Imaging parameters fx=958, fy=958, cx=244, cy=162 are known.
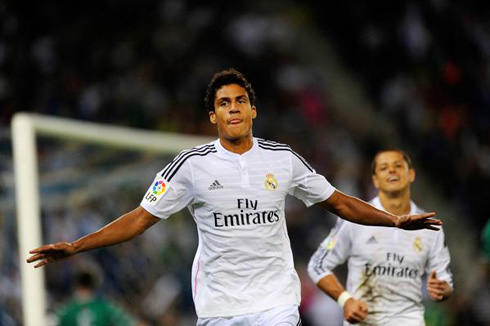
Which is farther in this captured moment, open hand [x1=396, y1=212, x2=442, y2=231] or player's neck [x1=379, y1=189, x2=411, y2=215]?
player's neck [x1=379, y1=189, x2=411, y2=215]

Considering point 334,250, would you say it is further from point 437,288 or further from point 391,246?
point 437,288

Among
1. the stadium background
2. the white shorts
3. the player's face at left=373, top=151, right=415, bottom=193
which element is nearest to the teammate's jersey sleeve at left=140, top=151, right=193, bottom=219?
the white shorts

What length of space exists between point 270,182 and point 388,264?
4.68ft

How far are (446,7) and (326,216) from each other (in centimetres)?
417

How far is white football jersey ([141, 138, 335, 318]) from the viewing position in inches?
195

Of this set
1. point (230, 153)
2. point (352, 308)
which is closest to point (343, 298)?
point (352, 308)

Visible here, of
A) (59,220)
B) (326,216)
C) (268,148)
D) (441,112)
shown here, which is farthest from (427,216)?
(441,112)

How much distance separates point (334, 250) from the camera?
6.27 metres

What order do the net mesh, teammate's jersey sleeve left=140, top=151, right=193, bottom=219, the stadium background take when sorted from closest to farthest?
teammate's jersey sleeve left=140, top=151, right=193, bottom=219 < the net mesh < the stadium background

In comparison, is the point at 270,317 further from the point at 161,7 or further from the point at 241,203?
the point at 161,7

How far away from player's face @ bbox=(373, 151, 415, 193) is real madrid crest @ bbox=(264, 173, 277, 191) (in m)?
1.39

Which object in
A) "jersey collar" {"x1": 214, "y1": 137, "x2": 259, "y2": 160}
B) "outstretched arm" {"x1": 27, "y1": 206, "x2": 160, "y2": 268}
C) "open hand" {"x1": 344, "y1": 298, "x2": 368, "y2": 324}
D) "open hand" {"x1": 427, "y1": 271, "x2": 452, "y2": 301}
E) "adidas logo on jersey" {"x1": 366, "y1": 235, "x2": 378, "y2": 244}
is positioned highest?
"jersey collar" {"x1": 214, "y1": 137, "x2": 259, "y2": 160}

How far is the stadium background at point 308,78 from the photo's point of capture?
492 inches

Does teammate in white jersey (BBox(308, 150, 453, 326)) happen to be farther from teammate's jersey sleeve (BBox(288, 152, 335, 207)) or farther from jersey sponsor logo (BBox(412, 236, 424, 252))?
teammate's jersey sleeve (BBox(288, 152, 335, 207))
